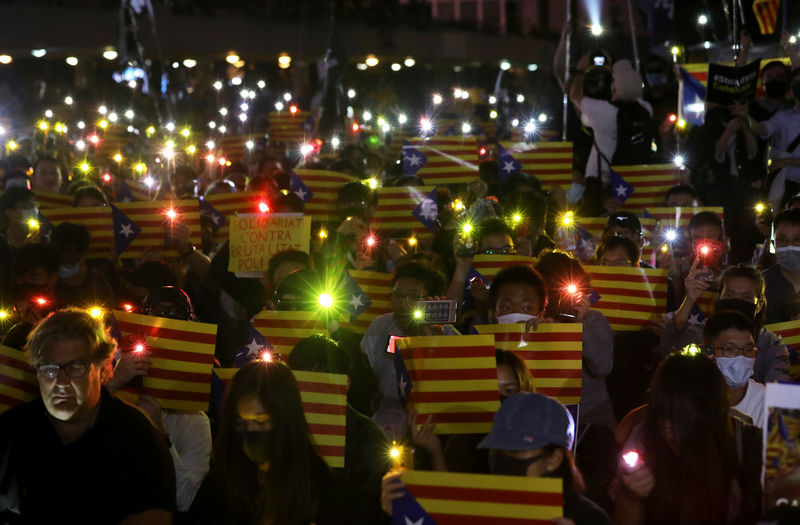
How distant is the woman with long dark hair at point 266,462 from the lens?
454 centimetres

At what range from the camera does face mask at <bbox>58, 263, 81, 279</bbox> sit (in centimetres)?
852

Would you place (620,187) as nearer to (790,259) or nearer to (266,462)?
(790,259)

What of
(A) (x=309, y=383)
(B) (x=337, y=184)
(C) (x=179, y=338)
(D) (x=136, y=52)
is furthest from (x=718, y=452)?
(D) (x=136, y=52)

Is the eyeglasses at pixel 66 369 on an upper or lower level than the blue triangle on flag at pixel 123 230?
lower

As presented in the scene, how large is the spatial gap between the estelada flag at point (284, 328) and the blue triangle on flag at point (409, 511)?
2.45 metres

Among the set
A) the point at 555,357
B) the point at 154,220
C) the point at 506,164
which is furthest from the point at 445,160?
the point at 555,357

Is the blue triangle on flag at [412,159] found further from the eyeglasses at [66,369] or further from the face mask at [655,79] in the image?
the face mask at [655,79]

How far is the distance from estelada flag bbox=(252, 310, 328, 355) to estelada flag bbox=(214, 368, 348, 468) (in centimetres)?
92

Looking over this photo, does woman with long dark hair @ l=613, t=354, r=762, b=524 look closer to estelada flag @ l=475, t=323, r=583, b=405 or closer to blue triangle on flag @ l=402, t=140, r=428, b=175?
estelada flag @ l=475, t=323, r=583, b=405

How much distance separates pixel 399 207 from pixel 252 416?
18.8 feet

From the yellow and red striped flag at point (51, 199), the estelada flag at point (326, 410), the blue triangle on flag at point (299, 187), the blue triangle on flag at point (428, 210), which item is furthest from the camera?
the yellow and red striped flag at point (51, 199)

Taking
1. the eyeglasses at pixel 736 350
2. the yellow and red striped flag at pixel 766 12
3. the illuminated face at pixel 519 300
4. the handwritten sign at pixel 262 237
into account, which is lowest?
the eyeglasses at pixel 736 350

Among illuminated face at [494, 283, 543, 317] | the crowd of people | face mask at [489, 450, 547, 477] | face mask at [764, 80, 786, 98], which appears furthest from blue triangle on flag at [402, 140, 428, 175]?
face mask at [489, 450, 547, 477]

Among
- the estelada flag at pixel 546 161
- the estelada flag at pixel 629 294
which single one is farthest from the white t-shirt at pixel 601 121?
the estelada flag at pixel 629 294
